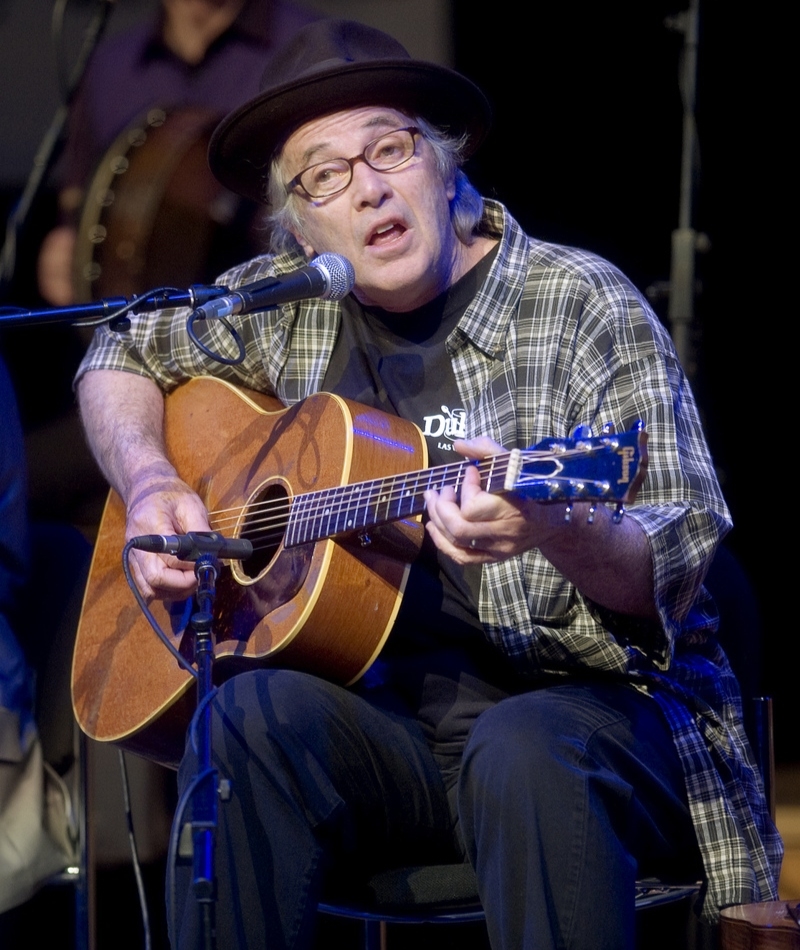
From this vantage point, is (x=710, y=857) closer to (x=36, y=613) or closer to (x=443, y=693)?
(x=443, y=693)

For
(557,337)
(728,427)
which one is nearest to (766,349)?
(728,427)

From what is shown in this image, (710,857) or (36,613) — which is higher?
(36,613)

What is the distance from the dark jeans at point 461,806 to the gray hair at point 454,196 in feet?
3.26

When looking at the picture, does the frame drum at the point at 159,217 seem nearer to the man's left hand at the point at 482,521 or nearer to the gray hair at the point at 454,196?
the gray hair at the point at 454,196

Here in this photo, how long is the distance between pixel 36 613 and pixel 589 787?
1.49 m

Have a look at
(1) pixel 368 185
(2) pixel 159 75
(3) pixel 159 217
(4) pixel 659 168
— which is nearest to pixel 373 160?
(1) pixel 368 185

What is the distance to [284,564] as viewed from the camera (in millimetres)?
2295

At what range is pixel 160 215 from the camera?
3898 mm

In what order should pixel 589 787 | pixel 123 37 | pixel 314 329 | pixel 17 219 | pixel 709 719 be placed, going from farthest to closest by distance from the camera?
pixel 123 37, pixel 17 219, pixel 314 329, pixel 709 719, pixel 589 787

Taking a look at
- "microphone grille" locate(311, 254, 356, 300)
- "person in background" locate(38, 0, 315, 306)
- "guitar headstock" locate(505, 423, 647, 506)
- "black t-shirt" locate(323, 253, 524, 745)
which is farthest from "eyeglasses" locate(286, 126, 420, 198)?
"person in background" locate(38, 0, 315, 306)

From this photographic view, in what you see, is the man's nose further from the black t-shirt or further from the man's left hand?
the man's left hand

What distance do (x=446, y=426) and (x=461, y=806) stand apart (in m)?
0.77

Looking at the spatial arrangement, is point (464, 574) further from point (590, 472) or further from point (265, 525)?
point (590, 472)

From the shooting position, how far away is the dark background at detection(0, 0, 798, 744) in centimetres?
388
